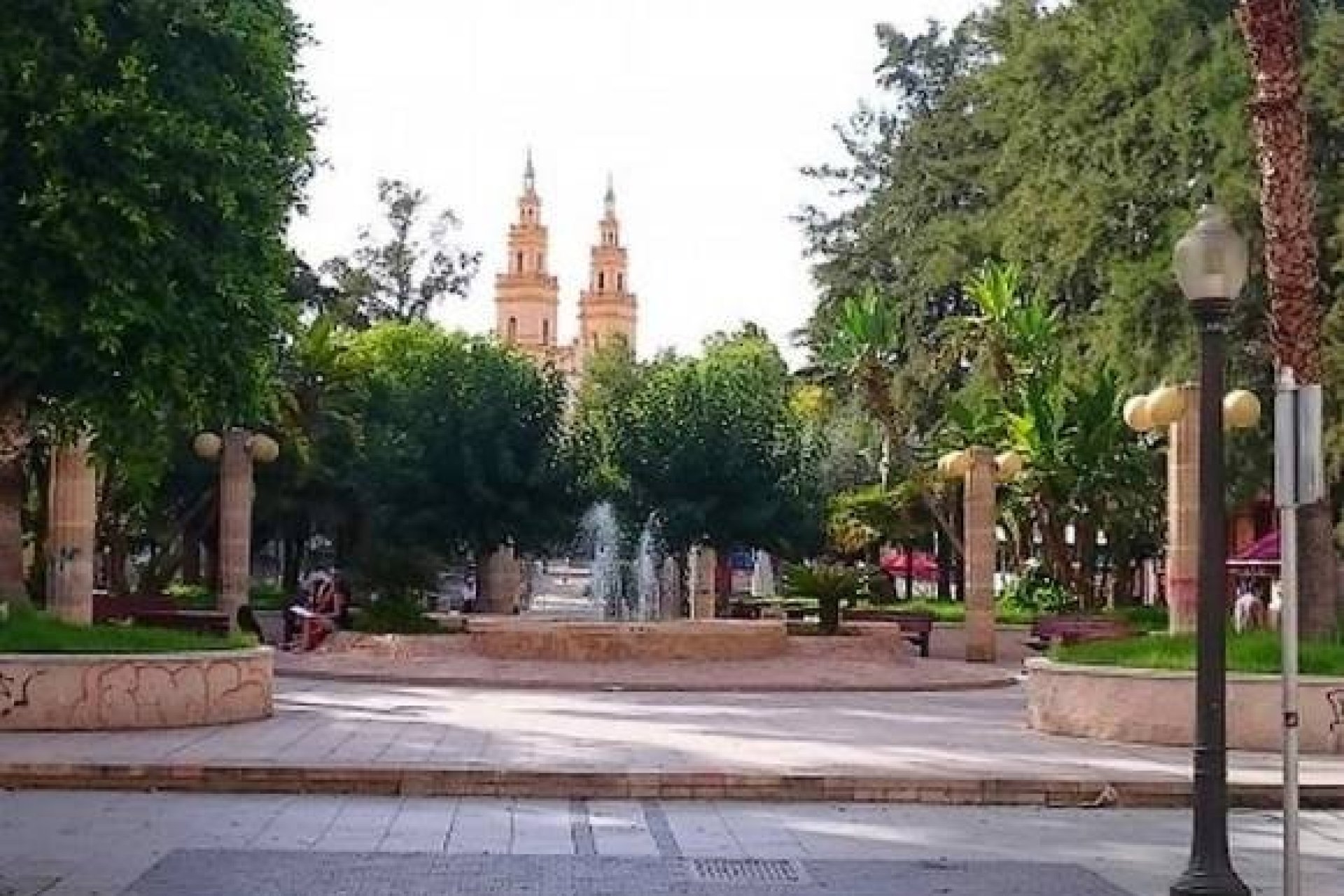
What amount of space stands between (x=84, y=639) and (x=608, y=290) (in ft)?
386

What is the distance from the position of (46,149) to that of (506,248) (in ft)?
392

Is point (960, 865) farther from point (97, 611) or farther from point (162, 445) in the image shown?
point (97, 611)

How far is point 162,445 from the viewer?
1881 centimetres

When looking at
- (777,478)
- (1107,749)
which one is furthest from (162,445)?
(777,478)

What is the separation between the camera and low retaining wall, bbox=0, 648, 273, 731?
16922mm

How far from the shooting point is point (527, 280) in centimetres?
13150

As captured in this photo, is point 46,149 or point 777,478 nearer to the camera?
point 46,149

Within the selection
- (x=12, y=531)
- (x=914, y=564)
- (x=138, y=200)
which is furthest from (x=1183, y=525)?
(x=914, y=564)

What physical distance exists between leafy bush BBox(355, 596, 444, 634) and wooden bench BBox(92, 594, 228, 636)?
243cm

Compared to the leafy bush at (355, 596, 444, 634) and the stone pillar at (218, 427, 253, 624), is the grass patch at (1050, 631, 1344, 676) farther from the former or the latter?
the stone pillar at (218, 427, 253, 624)

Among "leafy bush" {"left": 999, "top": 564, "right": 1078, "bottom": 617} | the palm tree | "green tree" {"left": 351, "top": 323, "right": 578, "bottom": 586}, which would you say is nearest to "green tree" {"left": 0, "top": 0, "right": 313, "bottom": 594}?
"green tree" {"left": 351, "top": 323, "right": 578, "bottom": 586}

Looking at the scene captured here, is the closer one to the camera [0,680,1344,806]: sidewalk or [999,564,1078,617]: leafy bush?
[0,680,1344,806]: sidewalk

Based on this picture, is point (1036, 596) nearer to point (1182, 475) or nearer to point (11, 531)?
point (1182, 475)

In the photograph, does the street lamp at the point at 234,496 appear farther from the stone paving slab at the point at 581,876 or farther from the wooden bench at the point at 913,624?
the stone paving slab at the point at 581,876
